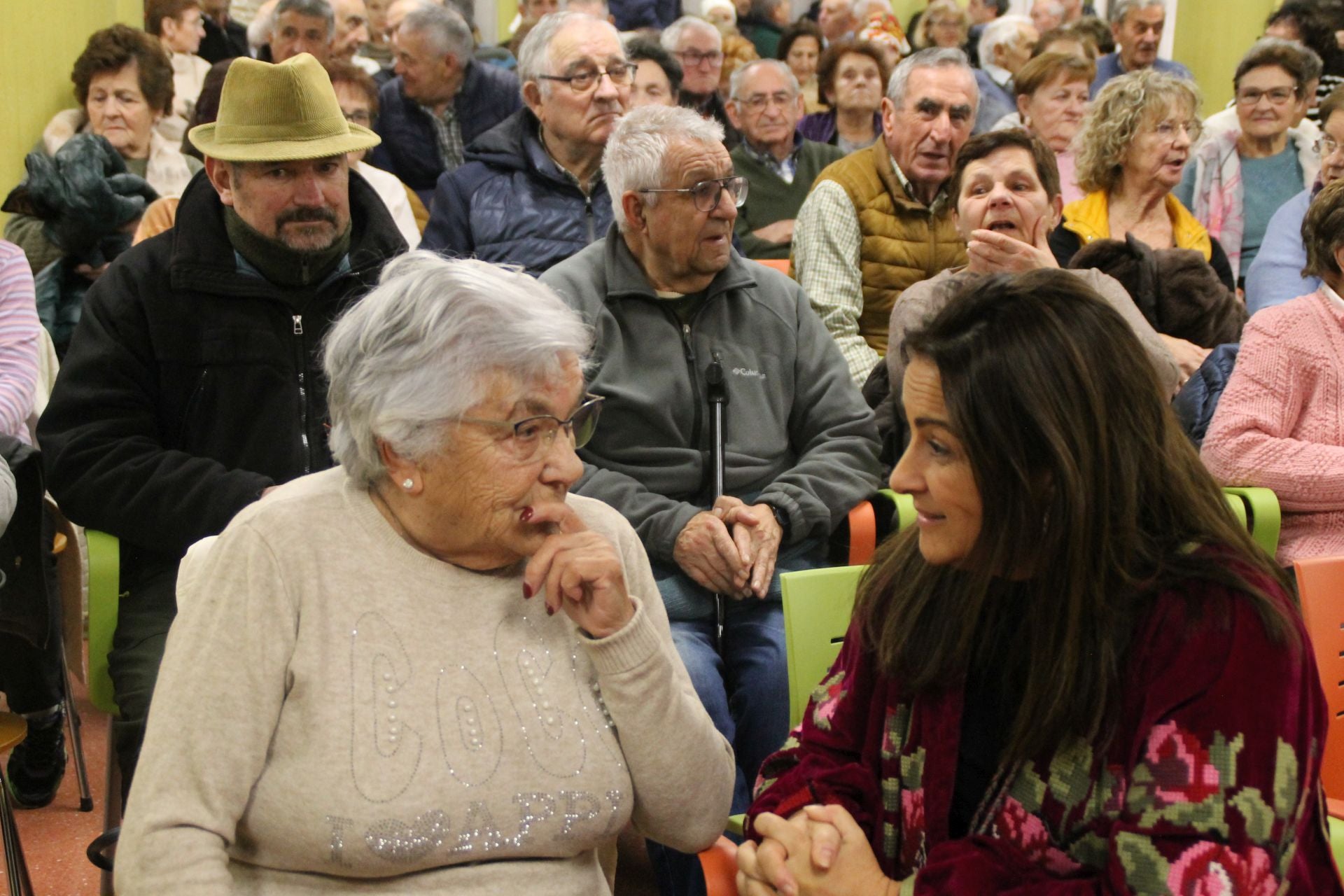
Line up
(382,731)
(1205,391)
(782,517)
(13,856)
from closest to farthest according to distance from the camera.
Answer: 1. (382,731)
2. (13,856)
3. (782,517)
4. (1205,391)

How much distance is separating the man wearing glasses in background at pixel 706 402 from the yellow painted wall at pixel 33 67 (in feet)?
8.62

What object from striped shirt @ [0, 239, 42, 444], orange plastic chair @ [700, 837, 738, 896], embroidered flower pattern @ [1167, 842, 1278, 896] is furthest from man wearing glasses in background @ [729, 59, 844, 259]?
embroidered flower pattern @ [1167, 842, 1278, 896]

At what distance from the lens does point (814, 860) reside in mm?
1490

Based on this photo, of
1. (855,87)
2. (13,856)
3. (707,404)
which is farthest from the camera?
(855,87)

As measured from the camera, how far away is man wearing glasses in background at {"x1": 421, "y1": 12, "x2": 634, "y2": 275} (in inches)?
148

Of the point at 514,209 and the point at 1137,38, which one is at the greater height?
the point at 1137,38

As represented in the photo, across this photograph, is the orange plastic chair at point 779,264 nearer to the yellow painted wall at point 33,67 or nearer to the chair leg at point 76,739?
the chair leg at point 76,739

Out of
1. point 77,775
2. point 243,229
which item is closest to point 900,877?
point 243,229

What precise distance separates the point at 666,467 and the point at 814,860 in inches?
51.7

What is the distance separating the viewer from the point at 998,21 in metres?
7.23

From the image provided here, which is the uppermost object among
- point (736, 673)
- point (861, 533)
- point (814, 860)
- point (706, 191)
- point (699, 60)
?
point (699, 60)

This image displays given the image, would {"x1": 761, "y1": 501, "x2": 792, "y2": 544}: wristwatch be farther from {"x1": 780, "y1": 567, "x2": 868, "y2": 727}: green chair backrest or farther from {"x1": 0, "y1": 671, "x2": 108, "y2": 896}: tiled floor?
{"x1": 0, "y1": 671, "x2": 108, "y2": 896}: tiled floor

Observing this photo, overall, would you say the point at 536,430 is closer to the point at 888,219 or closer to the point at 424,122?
the point at 888,219

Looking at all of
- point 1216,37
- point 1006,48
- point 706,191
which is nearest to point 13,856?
point 706,191
